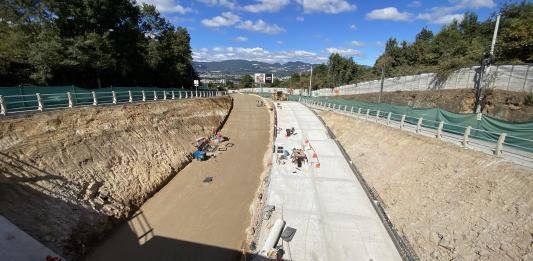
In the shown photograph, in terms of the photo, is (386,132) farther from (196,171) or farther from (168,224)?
(168,224)

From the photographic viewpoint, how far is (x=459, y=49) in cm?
4172

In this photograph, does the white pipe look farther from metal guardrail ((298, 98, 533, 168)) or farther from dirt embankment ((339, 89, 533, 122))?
dirt embankment ((339, 89, 533, 122))

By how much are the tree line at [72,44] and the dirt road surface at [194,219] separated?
62.6 feet

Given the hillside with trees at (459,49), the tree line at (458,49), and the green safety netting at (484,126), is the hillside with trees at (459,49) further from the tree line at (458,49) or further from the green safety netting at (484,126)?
the green safety netting at (484,126)

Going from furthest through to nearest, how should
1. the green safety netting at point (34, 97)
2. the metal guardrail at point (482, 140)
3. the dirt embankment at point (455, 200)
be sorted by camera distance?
the green safety netting at point (34, 97) → the metal guardrail at point (482, 140) → the dirt embankment at point (455, 200)

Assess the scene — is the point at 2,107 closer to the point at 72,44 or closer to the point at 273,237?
the point at 273,237

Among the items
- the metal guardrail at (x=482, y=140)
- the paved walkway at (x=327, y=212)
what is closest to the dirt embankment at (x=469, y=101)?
the metal guardrail at (x=482, y=140)

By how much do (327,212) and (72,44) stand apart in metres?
31.0

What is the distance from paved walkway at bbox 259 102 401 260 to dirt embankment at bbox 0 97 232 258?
7337mm

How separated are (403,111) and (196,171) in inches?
679

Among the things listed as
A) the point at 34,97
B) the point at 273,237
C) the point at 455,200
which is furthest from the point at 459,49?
the point at 34,97

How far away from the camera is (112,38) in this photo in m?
33.8

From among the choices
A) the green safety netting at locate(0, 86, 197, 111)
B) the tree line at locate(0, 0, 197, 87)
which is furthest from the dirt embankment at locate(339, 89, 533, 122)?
the tree line at locate(0, 0, 197, 87)

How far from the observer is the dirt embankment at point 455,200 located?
7.49 meters
